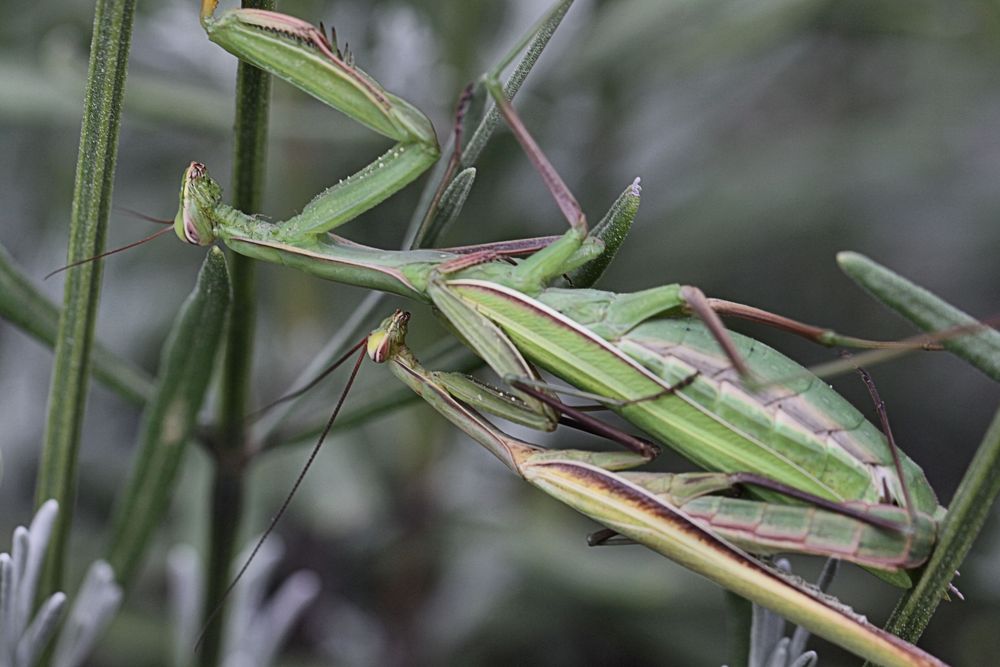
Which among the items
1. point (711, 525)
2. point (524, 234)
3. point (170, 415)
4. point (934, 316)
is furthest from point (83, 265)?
point (524, 234)

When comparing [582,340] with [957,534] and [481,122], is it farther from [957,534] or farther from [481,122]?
[957,534]

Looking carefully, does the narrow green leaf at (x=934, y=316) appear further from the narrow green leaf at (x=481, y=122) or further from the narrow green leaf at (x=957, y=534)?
the narrow green leaf at (x=481, y=122)

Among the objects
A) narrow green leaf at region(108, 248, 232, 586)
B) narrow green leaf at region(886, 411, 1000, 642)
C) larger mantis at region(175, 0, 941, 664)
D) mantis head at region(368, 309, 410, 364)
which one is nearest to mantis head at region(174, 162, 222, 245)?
larger mantis at region(175, 0, 941, 664)

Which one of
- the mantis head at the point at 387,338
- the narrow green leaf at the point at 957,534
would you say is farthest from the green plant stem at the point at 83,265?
the narrow green leaf at the point at 957,534

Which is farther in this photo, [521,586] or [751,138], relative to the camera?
[751,138]

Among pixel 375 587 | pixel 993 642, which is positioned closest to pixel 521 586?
pixel 375 587

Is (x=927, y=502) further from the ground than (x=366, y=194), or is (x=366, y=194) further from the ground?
(x=366, y=194)

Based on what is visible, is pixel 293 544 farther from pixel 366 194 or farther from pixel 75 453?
pixel 366 194
